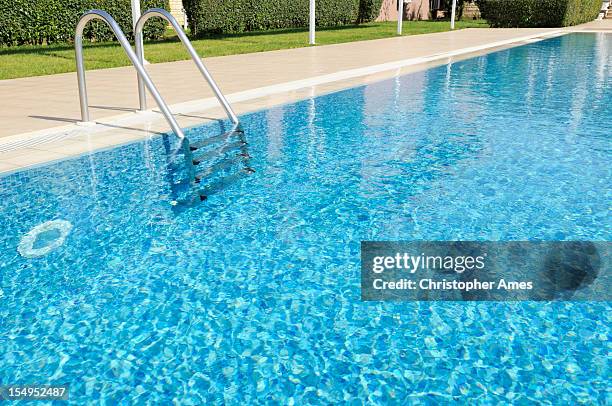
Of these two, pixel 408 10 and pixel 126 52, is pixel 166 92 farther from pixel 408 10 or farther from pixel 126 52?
pixel 408 10

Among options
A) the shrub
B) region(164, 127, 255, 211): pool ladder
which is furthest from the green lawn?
the shrub

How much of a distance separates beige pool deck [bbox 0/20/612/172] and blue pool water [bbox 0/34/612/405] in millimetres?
621

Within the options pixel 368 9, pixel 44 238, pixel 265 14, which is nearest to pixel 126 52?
pixel 44 238

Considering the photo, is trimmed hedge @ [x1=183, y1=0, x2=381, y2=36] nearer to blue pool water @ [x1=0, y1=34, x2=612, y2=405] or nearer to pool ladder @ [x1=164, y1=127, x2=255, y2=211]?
blue pool water @ [x1=0, y1=34, x2=612, y2=405]

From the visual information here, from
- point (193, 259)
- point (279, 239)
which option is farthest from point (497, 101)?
point (193, 259)

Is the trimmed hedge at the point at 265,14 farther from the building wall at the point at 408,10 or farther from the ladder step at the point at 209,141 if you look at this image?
the ladder step at the point at 209,141

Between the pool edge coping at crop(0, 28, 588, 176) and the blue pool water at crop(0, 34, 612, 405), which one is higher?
the pool edge coping at crop(0, 28, 588, 176)

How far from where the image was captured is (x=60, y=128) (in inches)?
299

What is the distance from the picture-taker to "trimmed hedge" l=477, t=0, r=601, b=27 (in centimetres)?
3297

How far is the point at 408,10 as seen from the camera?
43.4 metres

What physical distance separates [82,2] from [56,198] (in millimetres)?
15433

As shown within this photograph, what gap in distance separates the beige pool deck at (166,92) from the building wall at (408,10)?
2331 centimetres

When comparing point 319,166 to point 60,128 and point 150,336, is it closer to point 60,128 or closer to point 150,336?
point 60,128

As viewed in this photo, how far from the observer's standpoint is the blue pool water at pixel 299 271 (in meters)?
3.22
